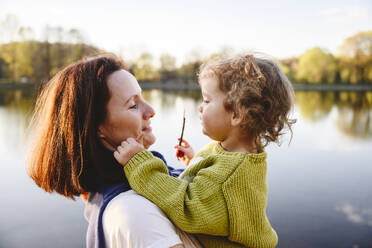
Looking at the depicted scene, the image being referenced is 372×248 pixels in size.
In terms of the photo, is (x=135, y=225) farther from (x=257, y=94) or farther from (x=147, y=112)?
(x=257, y=94)

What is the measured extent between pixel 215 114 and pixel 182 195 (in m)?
0.69

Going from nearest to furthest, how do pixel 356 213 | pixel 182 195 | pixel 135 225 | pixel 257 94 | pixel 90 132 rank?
pixel 135 225
pixel 182 195
pixel 90 132
pixel 257 94
pixel 356 213

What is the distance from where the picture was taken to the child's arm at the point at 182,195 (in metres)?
1.52

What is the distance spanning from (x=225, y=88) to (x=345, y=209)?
321 inches

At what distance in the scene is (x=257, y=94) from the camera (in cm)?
194

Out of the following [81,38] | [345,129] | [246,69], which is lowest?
[345,129]

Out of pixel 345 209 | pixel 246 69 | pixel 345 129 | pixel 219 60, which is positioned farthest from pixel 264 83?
pixel 345 129

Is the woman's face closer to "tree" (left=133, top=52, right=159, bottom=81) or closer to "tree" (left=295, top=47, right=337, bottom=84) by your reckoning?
"tree" (left=133, top=52, right=159, bottom=81)

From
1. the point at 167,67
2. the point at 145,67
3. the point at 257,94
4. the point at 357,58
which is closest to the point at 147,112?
the point at 257,94

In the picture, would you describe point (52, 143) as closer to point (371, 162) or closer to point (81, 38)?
point (371, 162)

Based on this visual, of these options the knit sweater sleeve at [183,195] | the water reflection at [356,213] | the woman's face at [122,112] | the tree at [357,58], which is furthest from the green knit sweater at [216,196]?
the tree at [357,58]

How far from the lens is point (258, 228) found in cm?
172

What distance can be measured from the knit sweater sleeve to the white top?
6 centimetres

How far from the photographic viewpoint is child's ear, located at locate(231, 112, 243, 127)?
197 cm
